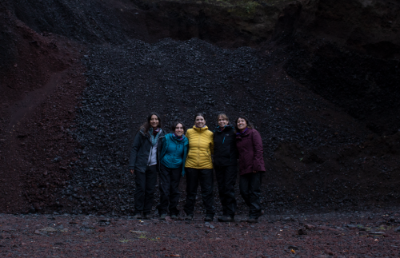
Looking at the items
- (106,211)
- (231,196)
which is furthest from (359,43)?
(106,211)

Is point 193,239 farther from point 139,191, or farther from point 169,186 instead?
point 139,191

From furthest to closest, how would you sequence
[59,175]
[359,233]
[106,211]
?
[59,175] → [106,211] → [359,233]

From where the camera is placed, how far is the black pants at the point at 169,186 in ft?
18.5

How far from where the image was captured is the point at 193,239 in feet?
13.5

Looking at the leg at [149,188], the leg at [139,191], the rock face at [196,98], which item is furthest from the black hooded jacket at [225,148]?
the rock face at [196,98]

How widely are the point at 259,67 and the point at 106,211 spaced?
8.45 m

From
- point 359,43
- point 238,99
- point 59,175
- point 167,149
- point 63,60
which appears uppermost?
point 359,43

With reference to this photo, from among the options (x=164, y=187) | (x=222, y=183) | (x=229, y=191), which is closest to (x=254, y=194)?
(x=229, y=191)

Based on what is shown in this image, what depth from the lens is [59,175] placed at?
7801mm

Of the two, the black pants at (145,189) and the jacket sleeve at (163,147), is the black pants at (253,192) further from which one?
the black pants at (145,189)

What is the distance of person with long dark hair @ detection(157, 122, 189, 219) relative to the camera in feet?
18.5

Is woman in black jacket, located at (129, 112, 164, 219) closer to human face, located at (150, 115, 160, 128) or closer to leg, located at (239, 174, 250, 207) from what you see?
human face, located at (150, 115, 160, 128)

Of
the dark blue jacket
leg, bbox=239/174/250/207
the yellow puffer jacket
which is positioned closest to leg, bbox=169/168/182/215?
the dark blue jacket

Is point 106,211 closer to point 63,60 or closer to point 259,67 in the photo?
point 63,60
